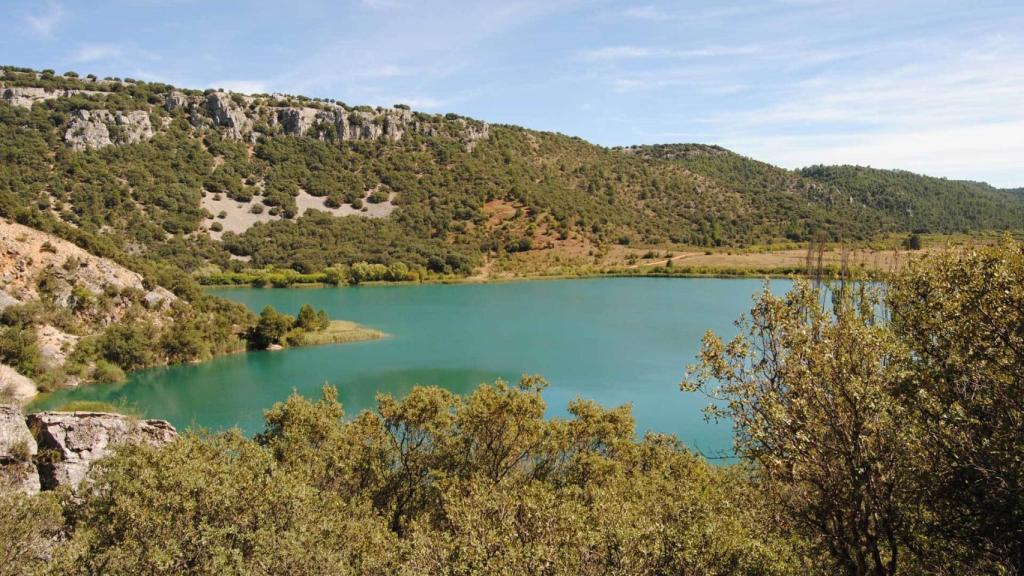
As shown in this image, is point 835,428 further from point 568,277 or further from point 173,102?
point 173,102

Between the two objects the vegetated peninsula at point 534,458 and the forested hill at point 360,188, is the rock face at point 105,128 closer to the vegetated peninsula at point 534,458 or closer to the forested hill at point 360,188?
the forested hill at point 360,188

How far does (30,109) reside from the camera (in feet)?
345

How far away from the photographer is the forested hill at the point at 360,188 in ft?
315

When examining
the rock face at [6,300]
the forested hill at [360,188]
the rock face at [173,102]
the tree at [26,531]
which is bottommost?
the tree at [26,531]

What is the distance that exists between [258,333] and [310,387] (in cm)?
1463

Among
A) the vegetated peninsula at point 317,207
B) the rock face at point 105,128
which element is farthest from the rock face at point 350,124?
the rock face at point 105,128

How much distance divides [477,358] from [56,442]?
31028 millimetres

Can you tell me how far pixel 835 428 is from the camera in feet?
28.4

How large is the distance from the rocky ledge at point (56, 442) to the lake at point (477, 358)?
9.11 m

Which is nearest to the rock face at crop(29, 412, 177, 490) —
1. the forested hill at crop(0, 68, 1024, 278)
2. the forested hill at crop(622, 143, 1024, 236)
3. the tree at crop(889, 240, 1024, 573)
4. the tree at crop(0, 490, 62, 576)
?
the tree at crop(0, 490, 62, 576)

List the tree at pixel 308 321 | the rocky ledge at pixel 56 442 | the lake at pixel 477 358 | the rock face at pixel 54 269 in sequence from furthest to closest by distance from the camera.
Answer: the tree at pixel 308 321, the rock face at pixel 54 269, the lake at pixel 477 358, the rocky ledge at pixel 56 442

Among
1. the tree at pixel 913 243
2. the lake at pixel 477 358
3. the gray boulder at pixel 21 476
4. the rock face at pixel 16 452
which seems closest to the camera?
the gray boulder at pixel 21 476

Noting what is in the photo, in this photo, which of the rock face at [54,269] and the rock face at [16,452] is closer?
the rock face at [16,452]

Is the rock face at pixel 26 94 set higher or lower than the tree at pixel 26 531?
higher
